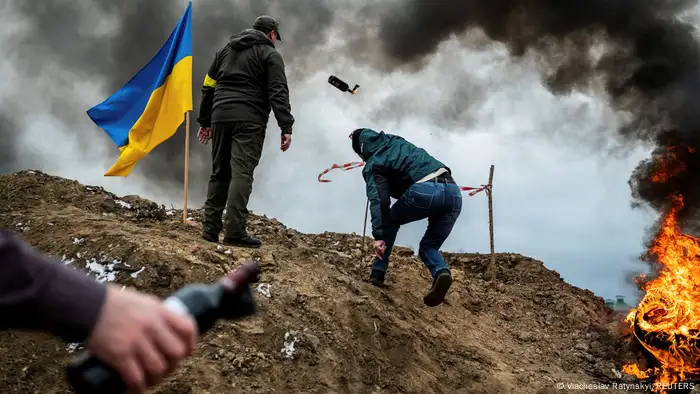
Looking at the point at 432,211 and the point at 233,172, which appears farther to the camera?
the point at 233,172

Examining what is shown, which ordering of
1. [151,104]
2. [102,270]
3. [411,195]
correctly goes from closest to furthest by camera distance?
[102,270] → [411,195] → [151,104]

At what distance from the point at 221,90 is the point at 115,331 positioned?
6.26 m

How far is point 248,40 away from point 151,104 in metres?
1.94

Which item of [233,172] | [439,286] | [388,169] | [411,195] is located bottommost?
[439,286]

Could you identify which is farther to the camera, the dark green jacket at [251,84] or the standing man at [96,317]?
the dark green jacket at [251,84]

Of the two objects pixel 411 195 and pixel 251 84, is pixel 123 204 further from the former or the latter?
pixel 411 195

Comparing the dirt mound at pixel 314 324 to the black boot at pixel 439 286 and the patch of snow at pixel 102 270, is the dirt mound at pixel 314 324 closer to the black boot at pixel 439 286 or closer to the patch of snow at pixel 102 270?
the patch of snow at pixel 102 270

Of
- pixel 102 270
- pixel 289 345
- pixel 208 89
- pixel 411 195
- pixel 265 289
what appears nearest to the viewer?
pixel 289 345

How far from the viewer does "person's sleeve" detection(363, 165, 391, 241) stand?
22.6 ft

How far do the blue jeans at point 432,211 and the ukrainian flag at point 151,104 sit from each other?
10.9ft

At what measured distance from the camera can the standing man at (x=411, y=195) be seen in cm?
662

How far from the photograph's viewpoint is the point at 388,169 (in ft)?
22.8

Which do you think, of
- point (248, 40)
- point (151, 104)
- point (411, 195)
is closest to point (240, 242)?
point (411, 195)

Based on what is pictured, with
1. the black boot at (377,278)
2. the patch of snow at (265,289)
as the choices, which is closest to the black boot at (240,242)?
the patch of snow at (265,289)
